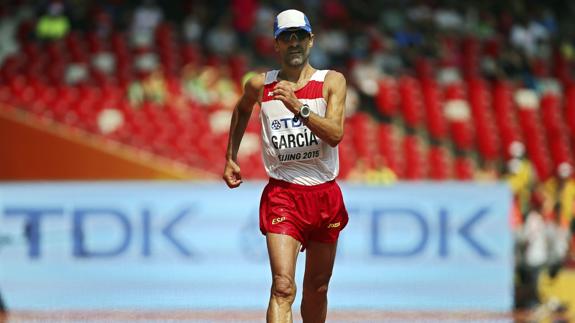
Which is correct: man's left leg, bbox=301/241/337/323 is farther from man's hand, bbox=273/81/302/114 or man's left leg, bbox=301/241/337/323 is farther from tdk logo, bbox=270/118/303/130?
man's hand, bbox=273/81/302/114

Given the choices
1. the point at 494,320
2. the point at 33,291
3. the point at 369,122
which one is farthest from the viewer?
the point at 369,122

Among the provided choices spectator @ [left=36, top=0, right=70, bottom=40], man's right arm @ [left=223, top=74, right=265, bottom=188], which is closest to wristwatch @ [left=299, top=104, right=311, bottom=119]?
man's right arm @ [left=223, top=74, right=265, bottom=188]

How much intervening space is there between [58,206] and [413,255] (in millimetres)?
3847

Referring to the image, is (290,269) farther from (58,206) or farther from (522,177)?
(522,177)

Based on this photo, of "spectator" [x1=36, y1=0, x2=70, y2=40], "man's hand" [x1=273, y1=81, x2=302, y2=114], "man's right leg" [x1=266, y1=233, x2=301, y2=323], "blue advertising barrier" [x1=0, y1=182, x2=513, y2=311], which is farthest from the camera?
"spectator" [x1=36, y1=0, x2=70, y2=40]

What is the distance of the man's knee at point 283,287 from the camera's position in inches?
281

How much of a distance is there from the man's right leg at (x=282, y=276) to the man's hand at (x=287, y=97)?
0.84 meters

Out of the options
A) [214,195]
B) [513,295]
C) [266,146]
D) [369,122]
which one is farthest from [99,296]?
[369,122]

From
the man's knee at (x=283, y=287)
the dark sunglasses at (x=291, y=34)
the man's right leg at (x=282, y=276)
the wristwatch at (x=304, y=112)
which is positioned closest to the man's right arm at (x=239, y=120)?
the dark sunglasses at (x=291, y=34)

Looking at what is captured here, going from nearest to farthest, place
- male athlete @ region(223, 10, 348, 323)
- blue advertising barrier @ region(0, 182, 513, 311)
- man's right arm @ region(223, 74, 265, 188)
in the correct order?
male athlete @ region(223, 10, 348, 323) < man's right arm @ region(223, 74, 265, 188) < blue advertising barrier @ region(0, 182, 513, 311)

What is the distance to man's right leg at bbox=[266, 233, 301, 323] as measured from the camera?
7086mm

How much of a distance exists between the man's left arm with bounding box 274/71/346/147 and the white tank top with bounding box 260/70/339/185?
0.06m

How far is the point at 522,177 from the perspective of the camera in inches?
634

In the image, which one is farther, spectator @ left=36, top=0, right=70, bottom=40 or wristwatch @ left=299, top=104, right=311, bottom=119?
spectator @ left=36, top=0, right=70, bottom=40
